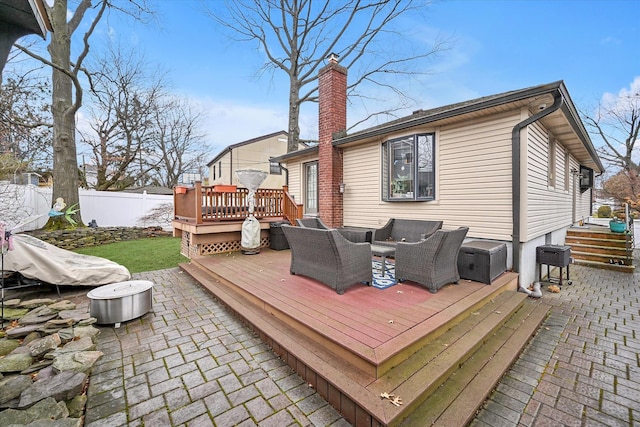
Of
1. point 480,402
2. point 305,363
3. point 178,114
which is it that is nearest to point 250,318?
point 305,363

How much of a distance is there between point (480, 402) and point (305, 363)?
140cm

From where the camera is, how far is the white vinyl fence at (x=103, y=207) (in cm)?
884

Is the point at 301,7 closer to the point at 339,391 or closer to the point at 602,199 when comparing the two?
the point at 339,391

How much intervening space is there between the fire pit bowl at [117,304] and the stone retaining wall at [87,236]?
7.02m

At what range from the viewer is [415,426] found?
6.17ft

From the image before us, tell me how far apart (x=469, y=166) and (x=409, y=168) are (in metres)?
1.30

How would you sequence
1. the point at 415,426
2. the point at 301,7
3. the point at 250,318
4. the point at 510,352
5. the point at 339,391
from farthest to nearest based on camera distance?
the point at 301,7 < the point at 250,318 < the point at 510,352 < the point at 339,391 < the point at 415,426

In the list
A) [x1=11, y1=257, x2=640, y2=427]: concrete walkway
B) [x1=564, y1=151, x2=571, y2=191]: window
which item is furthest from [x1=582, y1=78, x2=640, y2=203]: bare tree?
[x1=11, y1=257, x2=640, y2=427]: concrete walkway

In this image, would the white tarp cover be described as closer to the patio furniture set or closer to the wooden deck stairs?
the patio furniture set

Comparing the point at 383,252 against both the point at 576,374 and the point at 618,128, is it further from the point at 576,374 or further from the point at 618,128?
the point at 618,128

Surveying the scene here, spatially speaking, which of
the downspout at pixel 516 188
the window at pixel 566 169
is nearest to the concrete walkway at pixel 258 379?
the downspout at pixel 516 188

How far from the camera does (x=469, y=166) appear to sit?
544cm

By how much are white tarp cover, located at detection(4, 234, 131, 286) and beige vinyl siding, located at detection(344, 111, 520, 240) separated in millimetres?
5815

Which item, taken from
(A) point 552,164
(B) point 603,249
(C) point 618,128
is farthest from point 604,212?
(A) point 552,164
